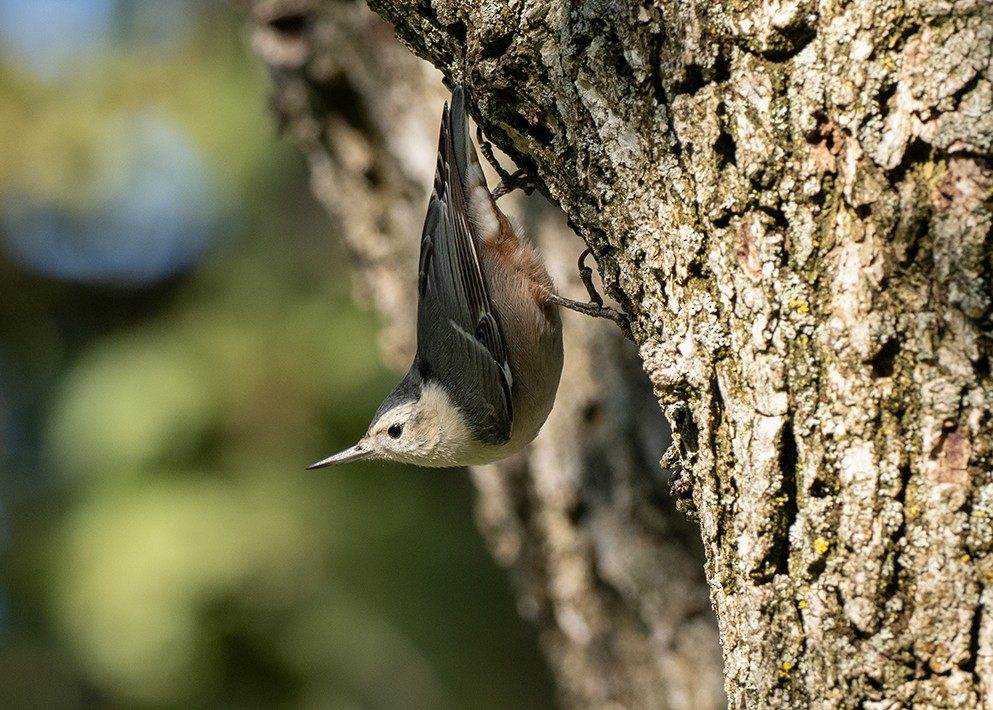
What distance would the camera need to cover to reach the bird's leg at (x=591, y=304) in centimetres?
234

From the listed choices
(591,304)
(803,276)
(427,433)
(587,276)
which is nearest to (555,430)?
(427,433)

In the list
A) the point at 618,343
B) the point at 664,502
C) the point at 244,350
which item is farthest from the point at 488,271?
the point at 244,350

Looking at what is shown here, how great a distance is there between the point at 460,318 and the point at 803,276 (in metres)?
1.83

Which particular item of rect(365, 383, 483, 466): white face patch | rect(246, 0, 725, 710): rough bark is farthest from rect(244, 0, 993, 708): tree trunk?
rect(365, 383, 483, 466): white face patch

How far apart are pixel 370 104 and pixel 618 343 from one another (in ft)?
4.63

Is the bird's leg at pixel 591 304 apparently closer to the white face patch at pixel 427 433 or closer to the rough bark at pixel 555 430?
the rough bark at pixel 555 430

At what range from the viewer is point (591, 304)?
113 inches

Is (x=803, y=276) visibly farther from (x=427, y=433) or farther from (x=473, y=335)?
(x=427, y=433)

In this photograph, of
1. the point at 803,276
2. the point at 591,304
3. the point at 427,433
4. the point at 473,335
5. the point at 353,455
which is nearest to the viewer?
the point at 803,276

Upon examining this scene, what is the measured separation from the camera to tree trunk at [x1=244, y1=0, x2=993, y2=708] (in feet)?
4.53

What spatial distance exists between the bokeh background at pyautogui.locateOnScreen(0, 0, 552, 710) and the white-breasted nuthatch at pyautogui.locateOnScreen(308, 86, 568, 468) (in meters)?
0.88

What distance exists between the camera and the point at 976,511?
4.49 feet

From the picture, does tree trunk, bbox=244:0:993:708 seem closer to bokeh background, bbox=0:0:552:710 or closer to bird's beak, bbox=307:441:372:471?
bird's beak, bbox=307:441:372:471

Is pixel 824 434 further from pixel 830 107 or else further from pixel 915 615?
pixel 830 107
